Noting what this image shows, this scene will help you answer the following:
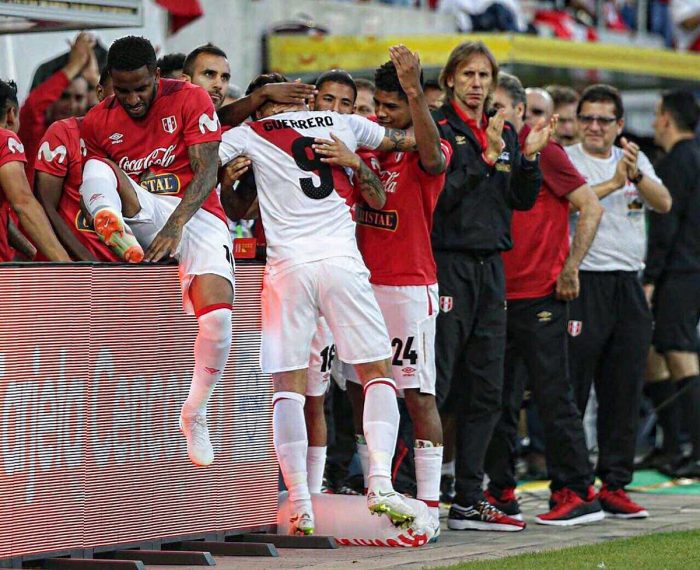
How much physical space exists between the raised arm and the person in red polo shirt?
1487mm

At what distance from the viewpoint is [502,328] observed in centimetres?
888

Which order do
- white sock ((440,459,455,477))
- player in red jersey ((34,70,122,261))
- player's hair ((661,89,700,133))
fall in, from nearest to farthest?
player in red jersey ((34,70,122,261)), white sock ((440,459,455,477)), player's hair ((661,89,700,133))

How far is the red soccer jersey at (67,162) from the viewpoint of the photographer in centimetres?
762

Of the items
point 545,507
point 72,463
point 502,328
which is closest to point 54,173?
point 72,463

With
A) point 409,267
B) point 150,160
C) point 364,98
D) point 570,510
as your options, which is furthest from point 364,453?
point 364,98

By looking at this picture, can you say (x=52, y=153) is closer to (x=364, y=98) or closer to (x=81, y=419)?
(x=81, y=419)

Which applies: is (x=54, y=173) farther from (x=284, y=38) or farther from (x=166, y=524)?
(x=284, y=38)

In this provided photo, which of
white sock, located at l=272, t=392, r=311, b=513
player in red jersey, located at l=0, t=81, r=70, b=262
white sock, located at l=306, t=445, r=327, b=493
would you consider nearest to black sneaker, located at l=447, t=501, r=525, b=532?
white sock, located at l=306, t=445, r=327, b=493

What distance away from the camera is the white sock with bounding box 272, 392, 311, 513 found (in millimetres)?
7801

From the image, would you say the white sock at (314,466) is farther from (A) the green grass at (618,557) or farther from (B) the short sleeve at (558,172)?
(B) the short sleeve at (558,172)

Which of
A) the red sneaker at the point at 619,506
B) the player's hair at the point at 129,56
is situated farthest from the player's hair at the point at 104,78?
the red sneaker at the point at 619,506

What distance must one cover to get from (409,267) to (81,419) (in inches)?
80.6

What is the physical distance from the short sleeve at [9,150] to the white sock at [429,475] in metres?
2.57

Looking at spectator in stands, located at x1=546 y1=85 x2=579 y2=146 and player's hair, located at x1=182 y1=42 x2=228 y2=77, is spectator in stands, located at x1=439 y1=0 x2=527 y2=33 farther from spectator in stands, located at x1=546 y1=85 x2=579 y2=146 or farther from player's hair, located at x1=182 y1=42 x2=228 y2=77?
player's hair, located at x1=182 y1=42 x2=228 y2=77
